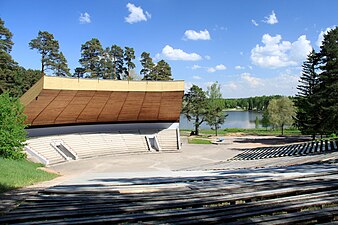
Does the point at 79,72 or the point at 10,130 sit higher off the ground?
the point at 79,72

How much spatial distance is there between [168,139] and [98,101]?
8.15 meters

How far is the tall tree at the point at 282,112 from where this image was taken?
4128 cm

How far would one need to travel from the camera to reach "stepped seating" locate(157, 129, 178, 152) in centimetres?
2528

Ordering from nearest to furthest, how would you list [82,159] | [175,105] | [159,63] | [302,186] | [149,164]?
[302,186] → [149,164] → [82,159] → [175,105] → [159,63]

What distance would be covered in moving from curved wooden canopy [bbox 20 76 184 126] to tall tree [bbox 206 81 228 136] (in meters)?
13.1

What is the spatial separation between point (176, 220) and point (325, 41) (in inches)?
1312

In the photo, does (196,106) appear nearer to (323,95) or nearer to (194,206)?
(323,95)

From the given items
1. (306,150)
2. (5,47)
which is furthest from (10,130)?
(5,47)

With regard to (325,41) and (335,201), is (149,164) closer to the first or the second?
(335,201)

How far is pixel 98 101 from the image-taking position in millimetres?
21656

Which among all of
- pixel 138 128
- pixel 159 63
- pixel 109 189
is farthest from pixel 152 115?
pixel 109 189

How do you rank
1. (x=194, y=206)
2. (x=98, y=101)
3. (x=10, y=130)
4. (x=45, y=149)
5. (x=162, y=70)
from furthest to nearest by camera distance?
(x=162, y=70)
(x=98, y=101)
(x=45, y=149)
(x=10, y=130)
(x=194, y=206)

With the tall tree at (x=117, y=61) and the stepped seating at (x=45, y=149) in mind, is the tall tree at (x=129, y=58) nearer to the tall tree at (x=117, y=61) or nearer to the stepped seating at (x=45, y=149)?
the tall tree at (x=117, y=61)

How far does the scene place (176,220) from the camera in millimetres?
2312
